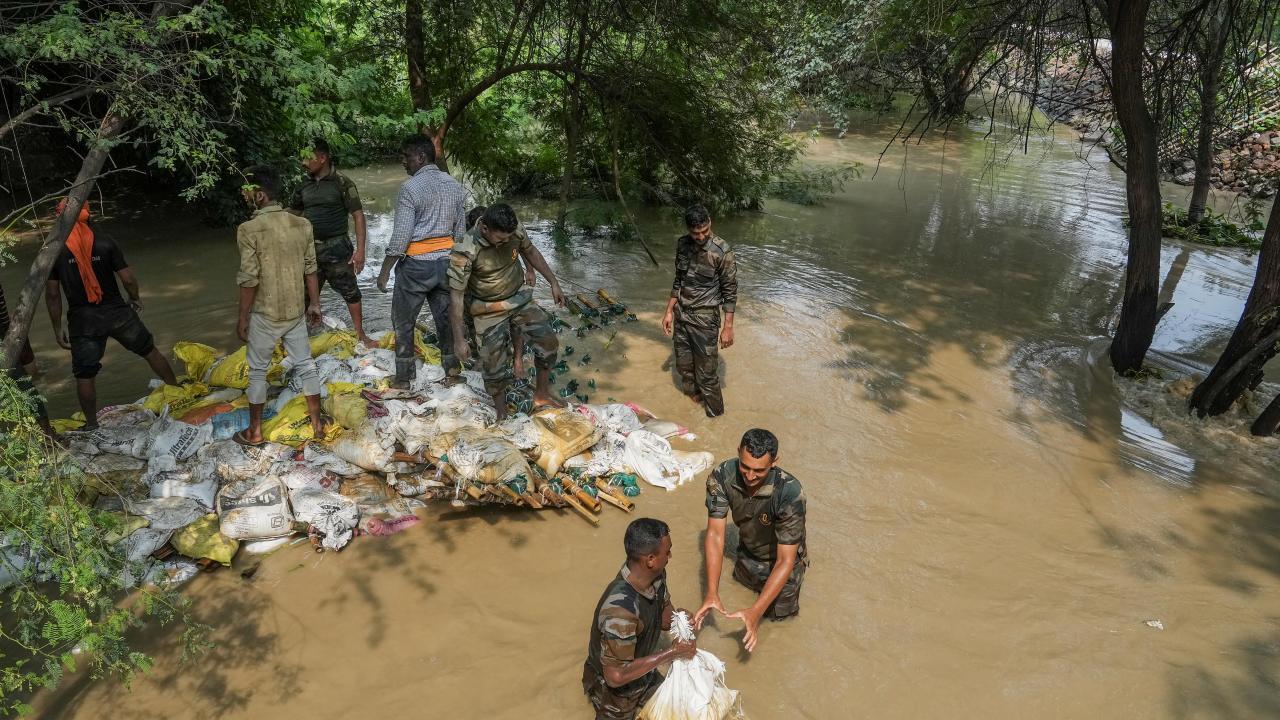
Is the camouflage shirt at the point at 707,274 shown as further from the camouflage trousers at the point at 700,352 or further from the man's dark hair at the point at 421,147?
A: the man's dark hair at the point at 421,147

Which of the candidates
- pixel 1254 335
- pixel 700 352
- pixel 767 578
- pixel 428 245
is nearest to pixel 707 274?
pixel 700 352

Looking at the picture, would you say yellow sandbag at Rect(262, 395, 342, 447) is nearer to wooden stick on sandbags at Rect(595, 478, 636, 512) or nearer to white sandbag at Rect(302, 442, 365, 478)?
white sandbag at Rect(302, 442, 365, 478)

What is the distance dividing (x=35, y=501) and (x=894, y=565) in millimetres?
4125

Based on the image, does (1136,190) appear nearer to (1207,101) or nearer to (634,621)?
(1207,101)

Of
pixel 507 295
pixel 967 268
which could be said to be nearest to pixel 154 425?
pixel 507 295

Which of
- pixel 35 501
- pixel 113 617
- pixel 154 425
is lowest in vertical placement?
pixel 154 425

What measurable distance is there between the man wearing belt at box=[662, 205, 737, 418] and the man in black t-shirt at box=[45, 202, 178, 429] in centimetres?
369

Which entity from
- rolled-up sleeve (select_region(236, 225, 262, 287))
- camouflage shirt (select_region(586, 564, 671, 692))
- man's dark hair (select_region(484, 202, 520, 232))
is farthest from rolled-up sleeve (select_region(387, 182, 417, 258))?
camouflage shirt (select_region(586, 564, 671, 692))

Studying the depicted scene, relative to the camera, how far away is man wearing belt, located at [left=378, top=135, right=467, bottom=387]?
525 cm

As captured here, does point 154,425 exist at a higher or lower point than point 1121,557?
higher

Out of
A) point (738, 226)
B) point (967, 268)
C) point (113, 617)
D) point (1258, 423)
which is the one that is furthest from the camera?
point (738, 226)

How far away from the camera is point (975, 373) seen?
6992 millimetres

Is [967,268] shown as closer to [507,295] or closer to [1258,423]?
[1258,423]

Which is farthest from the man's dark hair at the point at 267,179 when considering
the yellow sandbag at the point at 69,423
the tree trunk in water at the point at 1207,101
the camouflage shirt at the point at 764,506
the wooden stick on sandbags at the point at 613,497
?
the tree trunk in water at the point at 1207,101
